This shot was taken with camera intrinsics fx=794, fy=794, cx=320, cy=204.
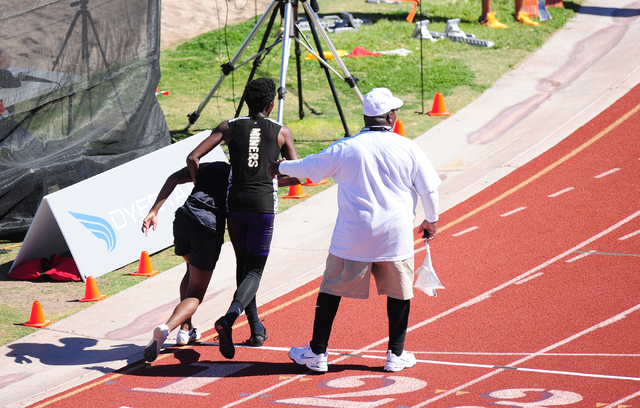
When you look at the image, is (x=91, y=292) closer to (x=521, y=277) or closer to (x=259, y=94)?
(x=259, y=94)

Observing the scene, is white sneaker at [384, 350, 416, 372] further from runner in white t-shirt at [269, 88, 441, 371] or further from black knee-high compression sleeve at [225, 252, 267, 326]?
black knee-high compression sleeve at [225, 252, 267, 326]

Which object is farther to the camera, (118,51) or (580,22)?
(580,22)

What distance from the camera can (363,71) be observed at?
15.7m

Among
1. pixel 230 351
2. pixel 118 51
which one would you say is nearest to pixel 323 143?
pixel 118 51

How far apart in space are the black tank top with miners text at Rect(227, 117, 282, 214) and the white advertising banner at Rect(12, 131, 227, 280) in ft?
10.2

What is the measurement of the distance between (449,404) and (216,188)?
2.37m

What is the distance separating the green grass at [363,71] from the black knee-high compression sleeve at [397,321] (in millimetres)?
3774

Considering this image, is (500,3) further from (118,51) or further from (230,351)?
(230,351)

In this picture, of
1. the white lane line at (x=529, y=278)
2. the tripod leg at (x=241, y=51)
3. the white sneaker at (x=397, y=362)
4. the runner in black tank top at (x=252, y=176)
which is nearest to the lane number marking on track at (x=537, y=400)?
the white sneaker at (x=397, y=362)

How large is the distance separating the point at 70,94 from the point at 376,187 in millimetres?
6393

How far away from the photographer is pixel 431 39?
1788 centimetres

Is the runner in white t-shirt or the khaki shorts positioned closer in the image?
the runner in white t-shirt

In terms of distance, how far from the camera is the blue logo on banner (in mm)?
8477

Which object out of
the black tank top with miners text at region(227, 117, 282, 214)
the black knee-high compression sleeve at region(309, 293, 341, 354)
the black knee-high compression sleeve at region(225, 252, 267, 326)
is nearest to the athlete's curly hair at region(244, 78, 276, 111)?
the black tank top with miners text at region(227, 117, 282, 214)
